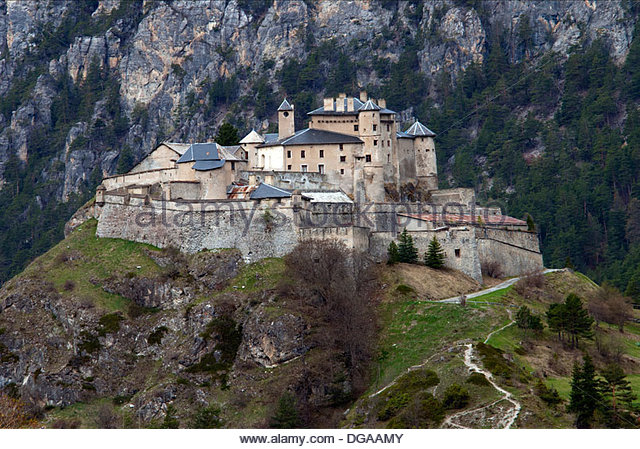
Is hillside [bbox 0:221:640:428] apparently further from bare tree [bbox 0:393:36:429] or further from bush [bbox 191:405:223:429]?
bare tree [bbox 0:393:36:429]

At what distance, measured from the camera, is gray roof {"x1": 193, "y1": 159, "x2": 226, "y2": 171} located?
268 feet

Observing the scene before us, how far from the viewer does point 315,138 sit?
3509 inches

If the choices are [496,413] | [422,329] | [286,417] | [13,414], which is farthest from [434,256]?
[13,414]

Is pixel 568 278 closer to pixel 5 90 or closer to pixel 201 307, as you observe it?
pixel 201 307

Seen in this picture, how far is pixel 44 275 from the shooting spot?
260 ft

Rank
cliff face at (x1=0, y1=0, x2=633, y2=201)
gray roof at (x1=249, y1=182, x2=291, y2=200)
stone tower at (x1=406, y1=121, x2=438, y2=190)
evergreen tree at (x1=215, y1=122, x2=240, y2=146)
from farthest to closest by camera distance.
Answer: cliff face at (x1=0, y1=0, x2=633, y2=201), evergreen tree at (x1=215, y1=122, x2=240, y2=146), stone tower at (x1=406, y1=121, x2=438, y2=190), gray roof at (x1=249, y1=182, x2=291, y2=200)

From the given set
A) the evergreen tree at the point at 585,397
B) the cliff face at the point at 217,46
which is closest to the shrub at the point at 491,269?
the evergreen tree at the point at 585,397

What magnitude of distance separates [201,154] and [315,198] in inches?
398

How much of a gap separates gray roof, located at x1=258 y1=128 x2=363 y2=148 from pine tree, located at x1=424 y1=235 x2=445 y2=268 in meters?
14.6

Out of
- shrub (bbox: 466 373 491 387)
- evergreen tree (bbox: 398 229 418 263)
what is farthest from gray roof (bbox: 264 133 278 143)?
shrub (bbox: 466 373 491 387)

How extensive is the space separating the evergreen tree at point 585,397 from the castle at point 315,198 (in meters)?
22.3

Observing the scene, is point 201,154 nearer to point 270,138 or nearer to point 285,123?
point 285,123

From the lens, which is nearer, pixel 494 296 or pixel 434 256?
pixel 494 296
